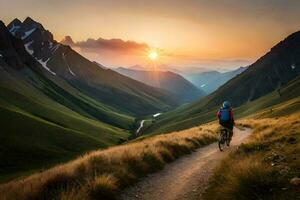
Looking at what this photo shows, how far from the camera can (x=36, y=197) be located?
11.7 meters

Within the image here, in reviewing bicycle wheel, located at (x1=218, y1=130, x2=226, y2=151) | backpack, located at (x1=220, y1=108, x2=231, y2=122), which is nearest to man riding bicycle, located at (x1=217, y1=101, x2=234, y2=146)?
backpack, located at (x1=220, y1=108, x2=231, y2=122)

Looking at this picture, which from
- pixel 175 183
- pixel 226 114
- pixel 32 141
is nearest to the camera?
pixel 175 183

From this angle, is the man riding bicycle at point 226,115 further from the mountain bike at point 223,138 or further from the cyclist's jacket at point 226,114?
the mountain bike at point 223,138

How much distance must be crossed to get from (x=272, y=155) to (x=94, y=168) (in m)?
7.37

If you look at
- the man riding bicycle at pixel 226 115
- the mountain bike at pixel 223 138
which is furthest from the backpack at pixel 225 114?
the mountain bike at pixel 223 138

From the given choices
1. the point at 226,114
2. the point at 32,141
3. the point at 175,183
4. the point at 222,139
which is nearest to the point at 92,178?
the point at 175,183

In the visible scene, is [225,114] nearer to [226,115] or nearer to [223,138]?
[226,115]

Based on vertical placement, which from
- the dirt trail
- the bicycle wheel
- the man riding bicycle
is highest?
the man riding bicycle

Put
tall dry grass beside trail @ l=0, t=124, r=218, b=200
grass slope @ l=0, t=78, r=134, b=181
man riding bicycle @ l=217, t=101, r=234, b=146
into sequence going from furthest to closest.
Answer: grass slope @ l=0, t=78, r=134, b=181, man riding bicycle @ l=217, t=101, r=234, b=146, tall dry grass beside trail @ l=0, t=124, r=218, b=200

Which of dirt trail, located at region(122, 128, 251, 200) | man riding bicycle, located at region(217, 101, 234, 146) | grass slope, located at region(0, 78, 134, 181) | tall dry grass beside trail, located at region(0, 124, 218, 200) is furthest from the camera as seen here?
grass slope, located at region(0, 78, 134, 181)

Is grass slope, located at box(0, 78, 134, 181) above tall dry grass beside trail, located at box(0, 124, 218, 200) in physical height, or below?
above

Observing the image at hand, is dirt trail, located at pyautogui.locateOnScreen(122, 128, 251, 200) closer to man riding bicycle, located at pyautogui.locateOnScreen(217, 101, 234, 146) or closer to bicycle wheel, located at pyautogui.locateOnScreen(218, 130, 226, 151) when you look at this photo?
bicycle wheel, located at pyautogui.locateOnScreen(218, 130, 226, 151)

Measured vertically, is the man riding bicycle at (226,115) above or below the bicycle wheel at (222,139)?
above

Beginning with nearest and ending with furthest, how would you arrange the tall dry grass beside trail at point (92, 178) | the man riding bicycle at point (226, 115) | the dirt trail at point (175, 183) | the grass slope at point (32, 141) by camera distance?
the tall dry grass beside trail at point (92, 178)
the dirt trail at point (175, 183)
the man riding bicycle at point (226, 115)
the grass slope at point (32, 141)
